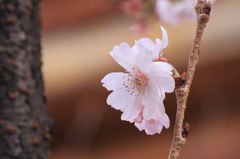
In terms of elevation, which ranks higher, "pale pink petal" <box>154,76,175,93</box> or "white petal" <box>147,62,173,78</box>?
"white petal" <box>147,62,173,78</box>

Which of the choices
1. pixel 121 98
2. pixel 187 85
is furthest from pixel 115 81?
pixel 187 85

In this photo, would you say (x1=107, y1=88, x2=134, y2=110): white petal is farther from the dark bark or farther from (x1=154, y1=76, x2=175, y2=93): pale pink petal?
the dark bark

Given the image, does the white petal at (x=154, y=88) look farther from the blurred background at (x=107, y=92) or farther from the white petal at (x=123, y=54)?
the blurred background at (x=107, y=92)

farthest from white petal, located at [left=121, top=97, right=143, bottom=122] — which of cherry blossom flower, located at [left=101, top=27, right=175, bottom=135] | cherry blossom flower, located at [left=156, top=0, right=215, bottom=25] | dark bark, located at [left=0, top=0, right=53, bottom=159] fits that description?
cherry blossom flower, located at [left=156, top=0, right=215, bottom=25]

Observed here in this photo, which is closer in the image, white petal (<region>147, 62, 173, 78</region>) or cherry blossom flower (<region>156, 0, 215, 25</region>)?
white petal (<region>147, 62, 173, 78</region>)

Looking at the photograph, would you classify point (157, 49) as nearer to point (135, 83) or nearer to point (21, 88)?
point (135, 83)

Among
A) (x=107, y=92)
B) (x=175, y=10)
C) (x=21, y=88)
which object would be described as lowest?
(x=107, y=92)
